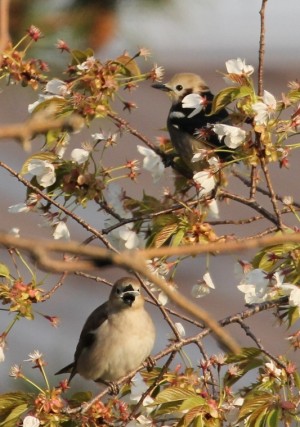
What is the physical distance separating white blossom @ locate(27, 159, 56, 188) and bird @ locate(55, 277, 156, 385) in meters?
1.38

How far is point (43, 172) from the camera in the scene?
2596mm

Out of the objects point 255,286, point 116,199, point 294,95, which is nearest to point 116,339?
point 116,199

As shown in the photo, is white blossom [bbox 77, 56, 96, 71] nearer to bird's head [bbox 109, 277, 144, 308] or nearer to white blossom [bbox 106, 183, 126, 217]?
white blossom [bbox 106, 183, 126, 217]

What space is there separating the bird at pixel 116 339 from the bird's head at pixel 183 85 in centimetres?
98

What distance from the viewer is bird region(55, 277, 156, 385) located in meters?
3.90

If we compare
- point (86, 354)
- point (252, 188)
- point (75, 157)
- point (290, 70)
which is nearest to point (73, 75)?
point (75, 157)

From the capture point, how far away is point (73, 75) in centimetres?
275

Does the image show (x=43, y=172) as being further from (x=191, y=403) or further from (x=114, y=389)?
(x=191, y=403)

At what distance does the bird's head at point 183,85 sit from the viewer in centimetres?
446

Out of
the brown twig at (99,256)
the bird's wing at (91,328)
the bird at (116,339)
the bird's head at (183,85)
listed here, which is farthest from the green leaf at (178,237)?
the bird's head at (183,85)

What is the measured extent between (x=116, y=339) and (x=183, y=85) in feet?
4.20

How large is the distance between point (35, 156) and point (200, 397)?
82cm

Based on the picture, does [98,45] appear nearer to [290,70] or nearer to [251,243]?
[290,70]

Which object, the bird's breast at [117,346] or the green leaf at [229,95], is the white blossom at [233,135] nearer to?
the green leaf at [229,95]
